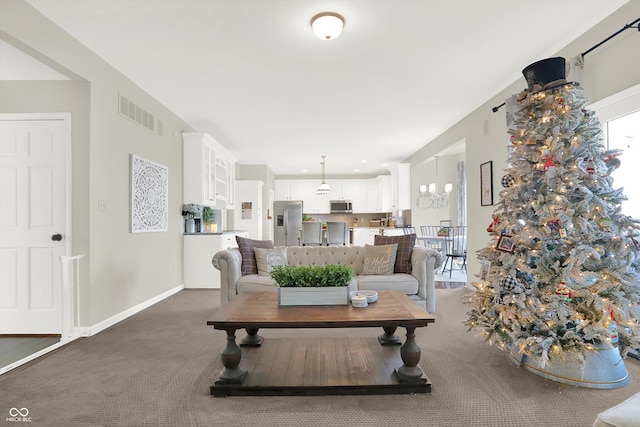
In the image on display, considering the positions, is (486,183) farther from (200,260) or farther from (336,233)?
(200,260)

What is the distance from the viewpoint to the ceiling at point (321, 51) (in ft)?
7.97

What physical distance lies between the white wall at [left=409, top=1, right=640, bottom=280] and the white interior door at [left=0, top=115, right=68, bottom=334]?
14.7ft

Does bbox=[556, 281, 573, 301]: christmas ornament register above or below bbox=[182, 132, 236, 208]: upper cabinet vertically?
below

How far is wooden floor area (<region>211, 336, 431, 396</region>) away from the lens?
6.37 ft

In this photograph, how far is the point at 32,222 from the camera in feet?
9.77

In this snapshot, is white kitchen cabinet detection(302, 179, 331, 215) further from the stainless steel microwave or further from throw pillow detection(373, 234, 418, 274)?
throw pillow detection(373, 234, 418, 274)

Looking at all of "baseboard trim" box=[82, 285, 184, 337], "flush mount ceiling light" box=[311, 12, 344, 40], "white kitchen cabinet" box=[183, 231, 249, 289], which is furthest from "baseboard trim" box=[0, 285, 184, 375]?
"flush mount ceiling light" box=[311, 12, 344, 40]

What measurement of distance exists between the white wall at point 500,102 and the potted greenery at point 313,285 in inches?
99.1

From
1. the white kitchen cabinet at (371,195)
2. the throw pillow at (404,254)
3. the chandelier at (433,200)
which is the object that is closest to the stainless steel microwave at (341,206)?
the white kitchen cabinet at (371,195)

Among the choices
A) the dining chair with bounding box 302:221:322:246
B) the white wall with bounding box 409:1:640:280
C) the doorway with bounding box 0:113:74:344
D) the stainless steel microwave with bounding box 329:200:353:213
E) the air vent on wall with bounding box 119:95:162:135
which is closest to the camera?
the white wall with bounding box 409:1:640:280

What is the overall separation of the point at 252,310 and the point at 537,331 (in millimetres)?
1868

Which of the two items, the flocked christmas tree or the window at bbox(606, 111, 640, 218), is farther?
the window at bbox(606, 111, 640, 218)

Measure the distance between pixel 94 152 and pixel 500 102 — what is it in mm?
4463

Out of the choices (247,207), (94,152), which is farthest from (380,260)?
(247,207)
